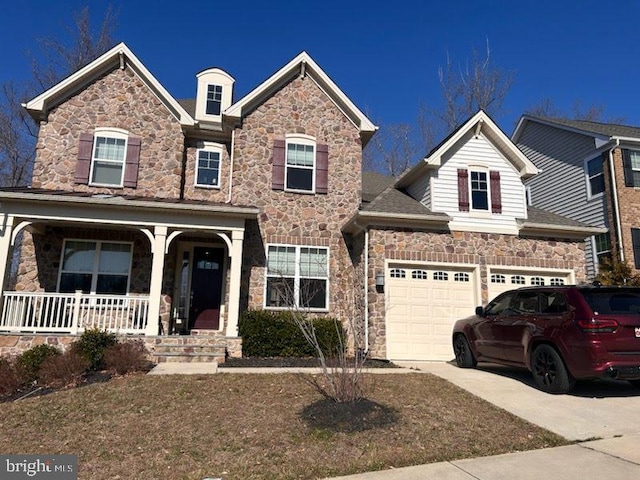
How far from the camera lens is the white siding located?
12.7 metres

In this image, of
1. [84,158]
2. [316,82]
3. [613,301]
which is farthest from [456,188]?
[84,158]

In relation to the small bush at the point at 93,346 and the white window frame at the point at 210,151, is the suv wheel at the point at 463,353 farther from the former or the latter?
the white window frame at the point at 210,151

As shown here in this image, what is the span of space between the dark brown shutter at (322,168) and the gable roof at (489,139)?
2659 mm

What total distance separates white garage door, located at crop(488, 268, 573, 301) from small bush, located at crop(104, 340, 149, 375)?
8.96m

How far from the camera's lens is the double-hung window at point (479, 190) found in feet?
42.6

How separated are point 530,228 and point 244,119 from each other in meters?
8.99

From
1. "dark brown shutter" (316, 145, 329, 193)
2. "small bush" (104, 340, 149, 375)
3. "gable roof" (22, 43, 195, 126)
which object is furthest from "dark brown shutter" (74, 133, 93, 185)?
"dark brown shutter" (316, 145, 329, 193)

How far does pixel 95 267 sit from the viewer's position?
12.6 metres

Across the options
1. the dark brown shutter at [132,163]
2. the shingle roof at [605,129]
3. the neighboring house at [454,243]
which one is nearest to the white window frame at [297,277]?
the neighboring house at [454,243]

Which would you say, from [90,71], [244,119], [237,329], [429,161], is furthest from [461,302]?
[90,71]

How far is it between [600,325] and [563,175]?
15.0 meters

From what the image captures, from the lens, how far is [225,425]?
5699 mm

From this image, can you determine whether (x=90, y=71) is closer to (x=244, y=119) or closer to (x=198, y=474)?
(x=244, y=119)

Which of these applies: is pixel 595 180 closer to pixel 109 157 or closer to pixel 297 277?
pixel 297 277
